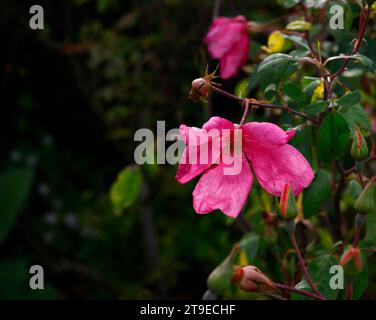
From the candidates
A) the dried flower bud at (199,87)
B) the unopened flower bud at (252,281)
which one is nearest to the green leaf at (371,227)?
the unopened flower bud at (252,281)

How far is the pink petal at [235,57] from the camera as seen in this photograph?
108cm

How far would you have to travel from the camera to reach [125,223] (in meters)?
2.37

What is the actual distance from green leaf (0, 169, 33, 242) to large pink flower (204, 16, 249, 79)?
155 centimetres

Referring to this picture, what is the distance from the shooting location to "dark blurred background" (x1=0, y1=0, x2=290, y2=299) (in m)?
2.12

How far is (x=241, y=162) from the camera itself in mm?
765

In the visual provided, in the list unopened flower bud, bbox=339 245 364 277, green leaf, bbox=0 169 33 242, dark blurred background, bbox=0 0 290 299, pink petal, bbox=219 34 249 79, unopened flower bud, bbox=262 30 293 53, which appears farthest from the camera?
green leaf, bbox=0 169 33 242

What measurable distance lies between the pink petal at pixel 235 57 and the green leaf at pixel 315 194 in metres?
0.33

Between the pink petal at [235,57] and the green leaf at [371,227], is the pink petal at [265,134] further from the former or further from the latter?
the pink petal at [235,57]

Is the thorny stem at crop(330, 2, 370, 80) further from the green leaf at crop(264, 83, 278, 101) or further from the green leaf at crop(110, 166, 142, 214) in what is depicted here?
the green leaf at crop(110, 166, 142, 214)

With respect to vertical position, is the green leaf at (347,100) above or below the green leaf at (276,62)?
below

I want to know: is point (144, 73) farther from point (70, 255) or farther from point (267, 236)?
point (267, 236)

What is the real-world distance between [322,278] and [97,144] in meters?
2.13

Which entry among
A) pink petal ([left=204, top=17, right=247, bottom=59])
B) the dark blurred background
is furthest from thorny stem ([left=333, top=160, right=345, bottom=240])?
the dark blurred background
